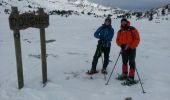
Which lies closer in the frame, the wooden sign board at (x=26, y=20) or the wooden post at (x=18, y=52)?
the wooden sign board at (x=26, y=20)

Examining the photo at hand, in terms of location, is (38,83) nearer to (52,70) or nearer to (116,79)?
(52,70)

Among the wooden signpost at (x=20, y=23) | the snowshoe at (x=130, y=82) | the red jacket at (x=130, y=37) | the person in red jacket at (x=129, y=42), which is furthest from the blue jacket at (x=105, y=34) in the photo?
the wooden signpost at (x=20, y=23)

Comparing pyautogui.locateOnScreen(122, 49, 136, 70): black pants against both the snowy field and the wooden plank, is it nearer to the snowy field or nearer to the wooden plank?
the snowy field

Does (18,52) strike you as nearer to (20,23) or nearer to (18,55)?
(18,55)

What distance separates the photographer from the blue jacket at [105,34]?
11716mm

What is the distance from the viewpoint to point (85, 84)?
1117 cm

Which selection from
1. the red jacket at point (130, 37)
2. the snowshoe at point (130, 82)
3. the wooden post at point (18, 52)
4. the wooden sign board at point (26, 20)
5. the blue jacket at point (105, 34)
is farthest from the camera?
the blue jacket at point (105, 34)

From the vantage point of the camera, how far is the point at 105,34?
38.6 feet

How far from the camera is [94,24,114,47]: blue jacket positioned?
11.7 meters

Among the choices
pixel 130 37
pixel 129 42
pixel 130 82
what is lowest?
pixel 130 82

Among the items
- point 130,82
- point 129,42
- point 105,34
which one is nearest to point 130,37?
point 129,42

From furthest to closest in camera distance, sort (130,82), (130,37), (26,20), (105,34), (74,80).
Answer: (105,34) < (74,80) < (130,82) < (130,37) < (26,20)

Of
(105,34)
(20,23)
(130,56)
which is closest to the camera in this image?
(20,23)

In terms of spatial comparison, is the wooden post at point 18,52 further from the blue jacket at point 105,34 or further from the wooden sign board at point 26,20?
the blue jacket at point 105,34
